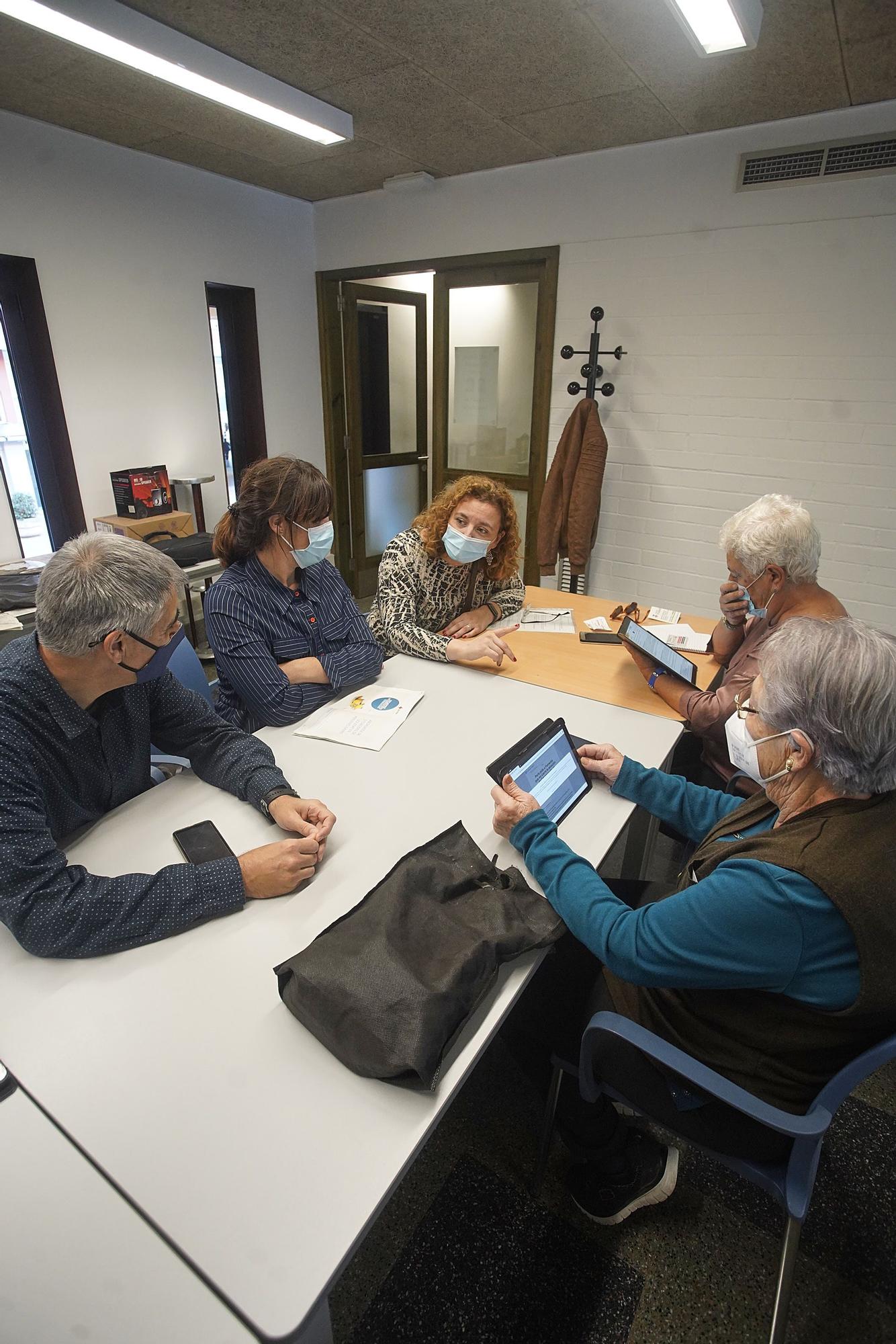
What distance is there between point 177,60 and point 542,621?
244 centimetres

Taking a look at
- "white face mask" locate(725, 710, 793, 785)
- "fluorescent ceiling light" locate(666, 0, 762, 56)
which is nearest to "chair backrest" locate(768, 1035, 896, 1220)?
"white face mask" locate(725, 710, 793, 785)

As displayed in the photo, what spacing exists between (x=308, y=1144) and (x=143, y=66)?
3.40 m

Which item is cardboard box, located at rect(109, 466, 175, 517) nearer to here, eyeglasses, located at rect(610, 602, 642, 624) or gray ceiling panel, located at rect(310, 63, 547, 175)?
gray ceiling panel, located at rect(310, 63, 547, 175)

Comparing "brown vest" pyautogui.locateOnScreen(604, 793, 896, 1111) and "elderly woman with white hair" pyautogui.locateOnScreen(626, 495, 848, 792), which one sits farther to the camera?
"elderly woman with white hair" pyautogui.locateOnScreen(626, 495, 848, 792)

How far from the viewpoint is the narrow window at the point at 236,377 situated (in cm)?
457

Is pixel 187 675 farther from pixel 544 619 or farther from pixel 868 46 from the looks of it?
pixel 868 46

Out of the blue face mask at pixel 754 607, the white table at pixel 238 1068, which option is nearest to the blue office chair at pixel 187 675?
the white table at pixel 238 1068

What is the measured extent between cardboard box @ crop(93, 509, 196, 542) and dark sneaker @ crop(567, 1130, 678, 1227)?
349 centimetres

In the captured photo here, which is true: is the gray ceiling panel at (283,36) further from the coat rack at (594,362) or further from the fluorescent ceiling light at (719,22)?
the coat rack at (594,362)

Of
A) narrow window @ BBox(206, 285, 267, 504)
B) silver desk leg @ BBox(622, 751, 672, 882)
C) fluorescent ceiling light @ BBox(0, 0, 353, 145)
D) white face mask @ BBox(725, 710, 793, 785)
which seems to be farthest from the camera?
narrow window @ BBox(206, 285, 267, 504)

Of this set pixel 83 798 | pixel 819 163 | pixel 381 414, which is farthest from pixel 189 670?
pixel 381 414

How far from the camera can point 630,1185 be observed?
1.41m

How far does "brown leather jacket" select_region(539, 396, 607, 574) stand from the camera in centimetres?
376

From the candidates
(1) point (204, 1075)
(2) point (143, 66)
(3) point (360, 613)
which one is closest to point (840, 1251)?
(1) point (204, 1075)
